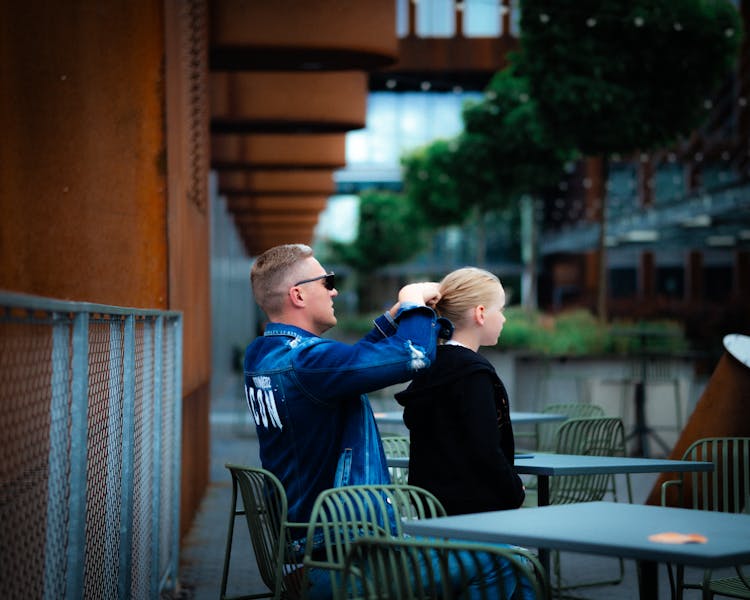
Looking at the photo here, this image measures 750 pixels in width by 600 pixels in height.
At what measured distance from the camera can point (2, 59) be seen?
622cm

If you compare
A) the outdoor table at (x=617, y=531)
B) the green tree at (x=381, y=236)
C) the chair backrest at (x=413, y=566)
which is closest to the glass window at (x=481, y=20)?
the green tree at (x=381, y=236)

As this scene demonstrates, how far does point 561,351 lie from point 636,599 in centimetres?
821

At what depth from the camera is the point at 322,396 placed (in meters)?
3.43

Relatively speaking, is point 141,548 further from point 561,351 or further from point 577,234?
point 577,234

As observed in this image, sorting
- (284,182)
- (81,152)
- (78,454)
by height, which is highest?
(284,182)

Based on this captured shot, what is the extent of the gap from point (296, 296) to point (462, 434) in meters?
0.67

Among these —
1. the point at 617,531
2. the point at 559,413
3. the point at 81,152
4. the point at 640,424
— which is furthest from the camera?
the point at 640,424

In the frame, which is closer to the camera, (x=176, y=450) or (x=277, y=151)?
(x=176, y=450)

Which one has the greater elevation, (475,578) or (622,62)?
(622,62)

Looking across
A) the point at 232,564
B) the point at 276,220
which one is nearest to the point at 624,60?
the point at 232,564

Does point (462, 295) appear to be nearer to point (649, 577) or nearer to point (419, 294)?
point (419, 294)

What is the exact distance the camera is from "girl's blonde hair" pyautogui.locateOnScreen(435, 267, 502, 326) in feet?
13.1

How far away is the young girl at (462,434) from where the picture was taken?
11.8 ft

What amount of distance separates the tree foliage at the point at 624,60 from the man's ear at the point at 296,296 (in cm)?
1422
